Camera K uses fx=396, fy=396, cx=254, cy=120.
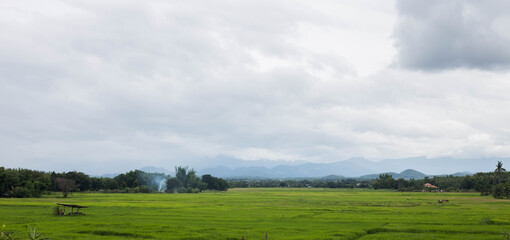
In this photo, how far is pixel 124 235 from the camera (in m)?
28.1

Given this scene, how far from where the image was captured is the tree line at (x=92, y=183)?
249ft

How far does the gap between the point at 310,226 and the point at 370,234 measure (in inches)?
209

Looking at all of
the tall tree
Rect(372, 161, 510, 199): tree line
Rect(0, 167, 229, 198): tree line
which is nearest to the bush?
Rect(0, 167, 229, 198): tree line

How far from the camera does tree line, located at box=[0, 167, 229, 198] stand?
7575cm

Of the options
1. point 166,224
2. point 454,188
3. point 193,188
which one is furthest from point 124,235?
point 454,188

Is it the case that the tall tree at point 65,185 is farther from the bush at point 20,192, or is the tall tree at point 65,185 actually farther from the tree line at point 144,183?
the bush at point 20,192

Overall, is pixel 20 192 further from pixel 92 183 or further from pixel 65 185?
pixel 92 183

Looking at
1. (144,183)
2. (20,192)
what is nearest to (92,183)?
(144,183)

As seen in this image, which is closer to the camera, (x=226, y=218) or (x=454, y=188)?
(x=226, y=218)

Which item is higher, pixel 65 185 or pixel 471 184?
pixel 65 185

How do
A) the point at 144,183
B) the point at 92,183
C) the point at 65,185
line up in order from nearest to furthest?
the point at 65,185, the point at 92,183, the point at 144,183

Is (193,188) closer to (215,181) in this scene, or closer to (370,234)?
(215,181)

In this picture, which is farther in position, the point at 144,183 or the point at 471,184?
the point at 144,183

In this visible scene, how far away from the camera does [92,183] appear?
106 meters
